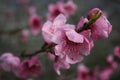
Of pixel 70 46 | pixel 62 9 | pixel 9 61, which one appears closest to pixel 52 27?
pixel 70 46

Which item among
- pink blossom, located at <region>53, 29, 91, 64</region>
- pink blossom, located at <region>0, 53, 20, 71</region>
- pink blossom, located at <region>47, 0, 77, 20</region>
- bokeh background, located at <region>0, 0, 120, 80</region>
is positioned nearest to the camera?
pink blossom, located at <region>53, 29, 91, 64</region>

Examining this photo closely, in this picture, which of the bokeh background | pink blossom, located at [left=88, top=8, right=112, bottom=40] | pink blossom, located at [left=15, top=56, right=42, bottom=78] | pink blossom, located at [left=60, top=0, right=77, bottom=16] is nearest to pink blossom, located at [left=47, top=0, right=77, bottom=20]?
pink blossom, located at [left=60, top=0, right=77, bottom=16]

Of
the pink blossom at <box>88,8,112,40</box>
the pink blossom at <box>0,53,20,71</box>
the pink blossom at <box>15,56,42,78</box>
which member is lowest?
A: the pink blossom at <box>88,8,112,40</box>

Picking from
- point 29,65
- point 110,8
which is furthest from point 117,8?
point 29,65

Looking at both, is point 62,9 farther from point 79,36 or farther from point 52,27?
point 79,36

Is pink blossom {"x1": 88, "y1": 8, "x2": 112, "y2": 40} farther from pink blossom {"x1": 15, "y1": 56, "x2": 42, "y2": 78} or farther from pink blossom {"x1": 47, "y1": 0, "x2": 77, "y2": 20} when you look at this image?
pink blossom {"x1": 47, "y1": 0, "x2": 77, "y2": 20}

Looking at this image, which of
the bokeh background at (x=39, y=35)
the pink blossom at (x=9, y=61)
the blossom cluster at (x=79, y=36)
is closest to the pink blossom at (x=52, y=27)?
the blossom cluster at (x=79, y=36)

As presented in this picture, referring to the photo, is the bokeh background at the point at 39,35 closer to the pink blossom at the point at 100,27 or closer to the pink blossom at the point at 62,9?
the pink blossom at the point at 62,9
